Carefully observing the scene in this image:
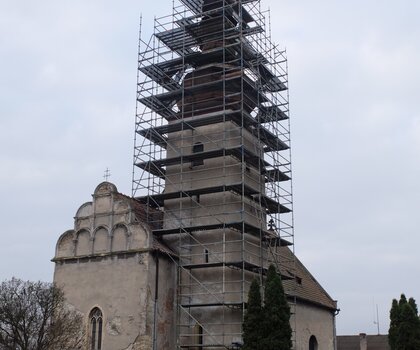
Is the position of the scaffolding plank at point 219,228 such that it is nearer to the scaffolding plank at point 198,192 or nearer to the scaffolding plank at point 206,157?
the scaffolding plank at point 198,192

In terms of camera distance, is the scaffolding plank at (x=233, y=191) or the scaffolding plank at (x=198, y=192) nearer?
the scaffolding plank at (x=198, y=192)

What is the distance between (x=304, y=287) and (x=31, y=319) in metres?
19.9

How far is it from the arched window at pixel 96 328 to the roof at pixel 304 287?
11383mm

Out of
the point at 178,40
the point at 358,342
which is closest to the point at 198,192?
the point at 178,40

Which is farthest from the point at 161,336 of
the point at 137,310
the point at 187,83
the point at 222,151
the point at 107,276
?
the point at 187,83

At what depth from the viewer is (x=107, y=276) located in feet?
106

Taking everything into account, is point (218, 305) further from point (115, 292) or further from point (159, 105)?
point (159, 105)

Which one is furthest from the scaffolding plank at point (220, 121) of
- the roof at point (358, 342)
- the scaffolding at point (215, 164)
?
the roof at point (358, 342)

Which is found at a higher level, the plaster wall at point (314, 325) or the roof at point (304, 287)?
the roof at point (304, 287)

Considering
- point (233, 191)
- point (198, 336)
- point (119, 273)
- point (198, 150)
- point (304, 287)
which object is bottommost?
point (198, 336)

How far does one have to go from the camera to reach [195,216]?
33844mm

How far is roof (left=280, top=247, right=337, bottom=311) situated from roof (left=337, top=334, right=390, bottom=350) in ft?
37.6

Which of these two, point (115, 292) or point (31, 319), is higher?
point (115, 292)

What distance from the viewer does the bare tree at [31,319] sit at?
26484 millimetres
